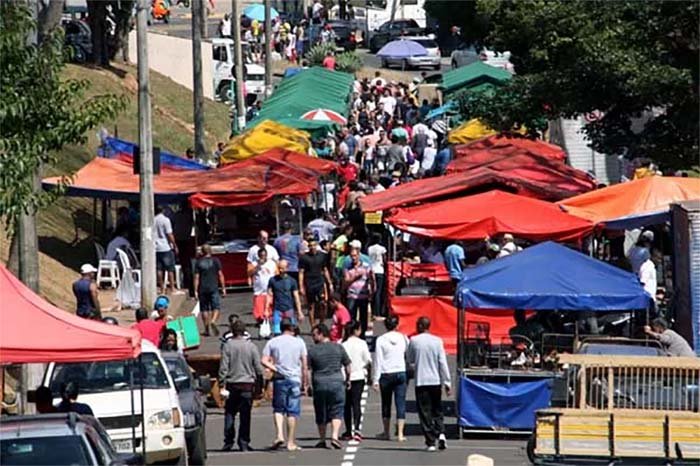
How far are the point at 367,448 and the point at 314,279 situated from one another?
8.31 m

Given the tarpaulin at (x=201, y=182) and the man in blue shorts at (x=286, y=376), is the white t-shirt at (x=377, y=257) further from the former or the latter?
the man in blue shorts at (x=286, y=376)

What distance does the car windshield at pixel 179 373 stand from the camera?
19906mm

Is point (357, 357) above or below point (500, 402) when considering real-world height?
above

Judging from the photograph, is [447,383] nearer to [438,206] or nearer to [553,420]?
[553,420]

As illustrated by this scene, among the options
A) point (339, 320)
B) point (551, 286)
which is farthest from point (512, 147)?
point (551, 286)

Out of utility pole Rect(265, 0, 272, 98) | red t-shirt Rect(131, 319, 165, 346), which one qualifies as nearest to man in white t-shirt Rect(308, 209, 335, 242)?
red t-shirt Rect(131, 319, 165, 346)

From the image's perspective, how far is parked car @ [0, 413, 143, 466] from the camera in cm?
1346

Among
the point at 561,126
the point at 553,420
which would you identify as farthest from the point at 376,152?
the point at 553,420

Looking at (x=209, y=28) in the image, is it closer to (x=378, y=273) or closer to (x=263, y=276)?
(x=378, y=273)

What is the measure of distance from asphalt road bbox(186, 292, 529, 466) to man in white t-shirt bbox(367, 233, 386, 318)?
5.42 m

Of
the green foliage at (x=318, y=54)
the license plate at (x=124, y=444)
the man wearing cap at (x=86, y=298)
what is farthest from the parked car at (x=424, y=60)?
the license plate at (x=124, y=444)

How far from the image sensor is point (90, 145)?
43156 millimetres

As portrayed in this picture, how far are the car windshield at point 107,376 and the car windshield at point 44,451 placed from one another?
5332 millimetres

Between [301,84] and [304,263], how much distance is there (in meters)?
24.4
